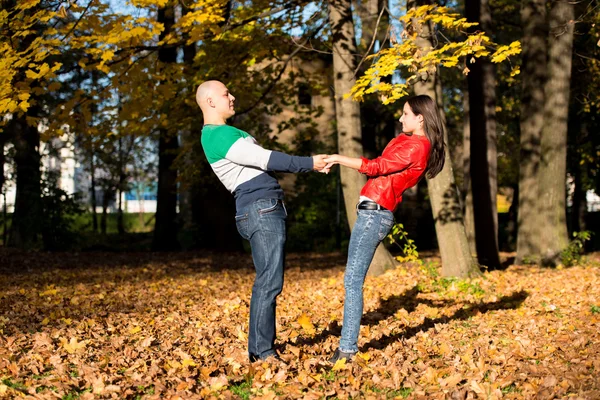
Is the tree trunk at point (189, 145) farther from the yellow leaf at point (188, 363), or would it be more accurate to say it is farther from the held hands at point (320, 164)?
the yellow leaf at point (188, 363)

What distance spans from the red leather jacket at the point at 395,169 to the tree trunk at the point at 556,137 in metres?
9.15

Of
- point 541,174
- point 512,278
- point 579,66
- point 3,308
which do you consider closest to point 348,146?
point 512,278

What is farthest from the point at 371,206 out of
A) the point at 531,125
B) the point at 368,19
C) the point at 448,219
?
the point at 368,19

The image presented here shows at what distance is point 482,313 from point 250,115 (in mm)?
9405

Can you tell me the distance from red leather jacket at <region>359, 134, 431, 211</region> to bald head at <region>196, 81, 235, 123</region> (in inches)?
44.2

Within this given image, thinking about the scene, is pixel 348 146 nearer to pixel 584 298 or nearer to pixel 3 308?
pixel 584 298

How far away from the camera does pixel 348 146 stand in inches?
475

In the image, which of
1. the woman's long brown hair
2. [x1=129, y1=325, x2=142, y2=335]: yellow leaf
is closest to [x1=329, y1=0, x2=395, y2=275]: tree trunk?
[x1=129, y1=325, x2=142, y2=335]: yellow leaf

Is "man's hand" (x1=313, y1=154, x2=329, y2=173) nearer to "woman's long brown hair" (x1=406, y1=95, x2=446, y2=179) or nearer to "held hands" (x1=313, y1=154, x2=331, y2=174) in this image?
"held hands" (x1=313, y1=154, x2=331, y2=174)

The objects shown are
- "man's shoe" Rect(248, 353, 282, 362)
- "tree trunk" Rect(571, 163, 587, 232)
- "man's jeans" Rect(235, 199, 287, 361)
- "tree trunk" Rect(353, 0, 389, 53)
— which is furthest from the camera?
"tree trunk" Rect(571, 163, 587, 232)

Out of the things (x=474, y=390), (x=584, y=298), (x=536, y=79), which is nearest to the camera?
(x=474, y=390)

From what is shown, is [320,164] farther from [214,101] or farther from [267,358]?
[267,358]

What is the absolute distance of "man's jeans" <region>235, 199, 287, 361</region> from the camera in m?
5.25

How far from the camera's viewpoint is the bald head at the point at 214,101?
5383 mm
